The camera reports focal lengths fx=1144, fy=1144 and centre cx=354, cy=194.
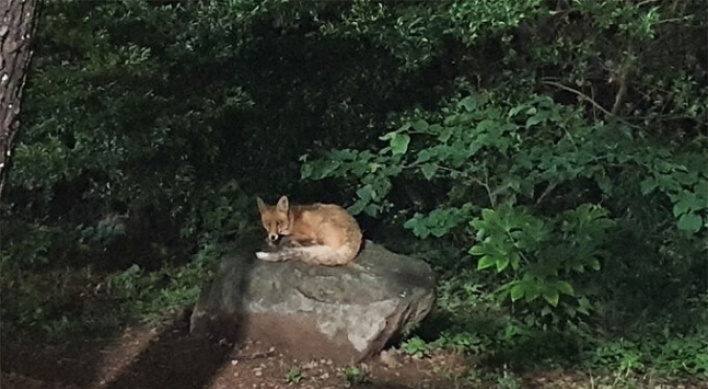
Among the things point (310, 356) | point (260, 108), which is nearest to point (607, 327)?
point (310, 356)

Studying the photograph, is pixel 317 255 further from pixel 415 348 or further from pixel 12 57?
pixel 12 57

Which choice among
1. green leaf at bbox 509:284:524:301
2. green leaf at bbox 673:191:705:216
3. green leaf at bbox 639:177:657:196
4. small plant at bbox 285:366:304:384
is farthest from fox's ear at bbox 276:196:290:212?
green leaf at bbox 673:191:705:216

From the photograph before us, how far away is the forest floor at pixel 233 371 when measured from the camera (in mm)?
5828

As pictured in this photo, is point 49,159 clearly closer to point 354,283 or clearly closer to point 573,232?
point 354,283

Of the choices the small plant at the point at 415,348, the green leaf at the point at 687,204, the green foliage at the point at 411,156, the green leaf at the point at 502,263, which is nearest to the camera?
the green leaf at the point at 502,263

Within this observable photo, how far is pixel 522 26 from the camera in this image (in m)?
8.64

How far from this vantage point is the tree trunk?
3.18 metres

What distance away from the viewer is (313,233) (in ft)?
20.6

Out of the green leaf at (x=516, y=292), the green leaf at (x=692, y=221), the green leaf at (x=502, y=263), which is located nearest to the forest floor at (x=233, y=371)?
the green leaf at (x=516, y=292)

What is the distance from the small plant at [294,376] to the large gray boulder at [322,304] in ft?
0.56

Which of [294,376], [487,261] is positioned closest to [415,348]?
[487,261]

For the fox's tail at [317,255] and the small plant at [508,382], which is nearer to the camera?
the small plant at [508,382]

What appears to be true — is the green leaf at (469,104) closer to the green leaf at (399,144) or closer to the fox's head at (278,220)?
the green leaf at (399,144)

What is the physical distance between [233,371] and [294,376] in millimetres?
352
